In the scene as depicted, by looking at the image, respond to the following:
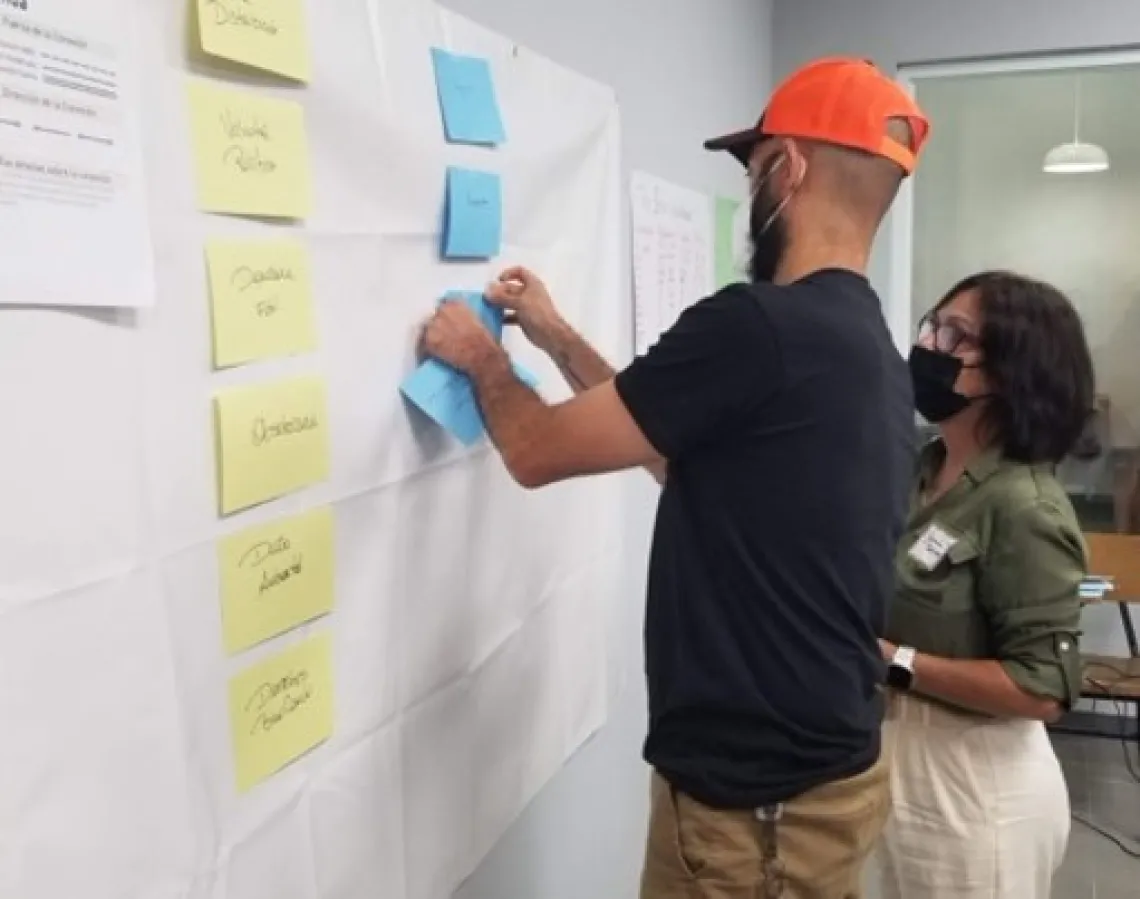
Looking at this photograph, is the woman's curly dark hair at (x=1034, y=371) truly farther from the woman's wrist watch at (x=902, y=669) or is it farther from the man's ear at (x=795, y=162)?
the man's ear at (x=795, y=162)

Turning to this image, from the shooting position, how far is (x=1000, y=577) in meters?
1.76

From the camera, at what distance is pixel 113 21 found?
870 mm

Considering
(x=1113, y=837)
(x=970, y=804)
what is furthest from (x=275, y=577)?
(x=1113, y=837)

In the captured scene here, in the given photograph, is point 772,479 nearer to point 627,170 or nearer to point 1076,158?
point 627,170

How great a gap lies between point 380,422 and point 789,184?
0.57 meters

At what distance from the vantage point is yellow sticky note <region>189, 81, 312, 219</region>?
3.21 ft

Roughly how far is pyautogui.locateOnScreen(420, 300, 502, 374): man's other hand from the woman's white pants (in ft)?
3.05

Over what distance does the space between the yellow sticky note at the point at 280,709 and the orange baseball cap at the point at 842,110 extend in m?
0.80

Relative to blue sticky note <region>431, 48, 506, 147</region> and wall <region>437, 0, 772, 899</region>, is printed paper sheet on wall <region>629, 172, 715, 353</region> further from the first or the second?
blue sticky note <region>431, 48, 506, 147</region>

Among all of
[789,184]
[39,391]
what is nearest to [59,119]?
[39,391]

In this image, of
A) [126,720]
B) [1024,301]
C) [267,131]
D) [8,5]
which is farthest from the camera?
[1024,301]

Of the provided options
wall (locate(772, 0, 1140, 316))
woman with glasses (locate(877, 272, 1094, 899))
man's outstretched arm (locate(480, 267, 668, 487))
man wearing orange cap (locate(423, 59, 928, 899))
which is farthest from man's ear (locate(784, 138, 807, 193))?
wall (locate(772, 0, 1140, 316))

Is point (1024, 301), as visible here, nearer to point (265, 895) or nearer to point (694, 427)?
point (694, 427)

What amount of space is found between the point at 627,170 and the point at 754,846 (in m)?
1.18
